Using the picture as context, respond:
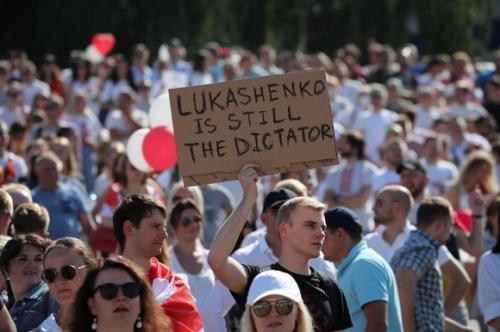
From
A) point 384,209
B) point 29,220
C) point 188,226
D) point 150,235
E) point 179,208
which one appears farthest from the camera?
point 384,209

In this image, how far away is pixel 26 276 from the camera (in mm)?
8438

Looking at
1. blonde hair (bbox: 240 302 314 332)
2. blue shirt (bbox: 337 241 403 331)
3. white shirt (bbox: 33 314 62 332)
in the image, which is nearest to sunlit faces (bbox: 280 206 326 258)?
blue shirt (bbox: 337 241 403 331)

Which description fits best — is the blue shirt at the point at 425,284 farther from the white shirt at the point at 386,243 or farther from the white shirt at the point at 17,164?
the white shirt at the point at 17,164

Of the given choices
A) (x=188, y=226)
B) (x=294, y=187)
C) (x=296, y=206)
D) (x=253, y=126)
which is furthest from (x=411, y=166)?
(x=296, y=206)

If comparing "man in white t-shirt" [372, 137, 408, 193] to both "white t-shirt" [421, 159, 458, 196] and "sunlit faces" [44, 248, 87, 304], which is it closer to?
"white t-shirt" [421, 159, 458, 196]

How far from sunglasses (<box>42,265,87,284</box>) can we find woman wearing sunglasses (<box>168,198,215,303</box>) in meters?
2.83

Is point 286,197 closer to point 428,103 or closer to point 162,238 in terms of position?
point 162,238

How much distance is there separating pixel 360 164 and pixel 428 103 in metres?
6.12

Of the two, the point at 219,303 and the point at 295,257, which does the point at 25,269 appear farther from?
the point at 295,257

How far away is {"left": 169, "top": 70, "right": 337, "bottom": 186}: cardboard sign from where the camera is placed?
8.28 meters

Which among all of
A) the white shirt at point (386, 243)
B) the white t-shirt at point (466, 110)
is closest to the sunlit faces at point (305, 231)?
the white shirt at point (386, 243)

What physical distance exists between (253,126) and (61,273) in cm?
141

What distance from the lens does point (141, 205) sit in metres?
8.45

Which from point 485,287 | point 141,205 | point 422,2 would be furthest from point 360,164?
point 422,2
